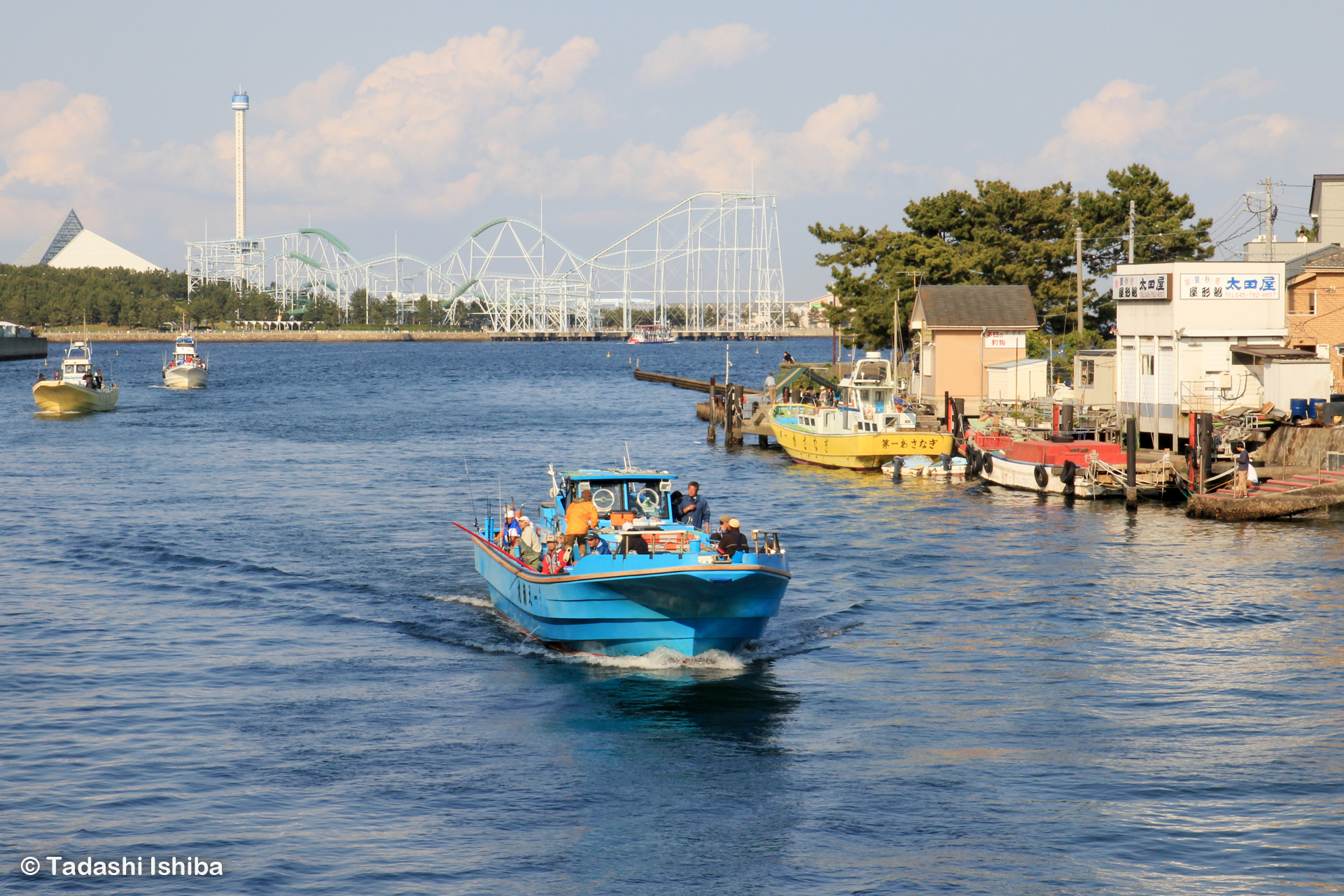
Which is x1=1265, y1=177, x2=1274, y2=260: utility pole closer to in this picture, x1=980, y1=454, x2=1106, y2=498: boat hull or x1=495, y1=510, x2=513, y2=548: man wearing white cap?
x1=980, y1=454, x2=1106, y2=498: boat hull

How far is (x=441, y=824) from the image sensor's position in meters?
15.4

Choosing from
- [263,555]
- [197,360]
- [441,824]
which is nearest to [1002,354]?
[263,555]

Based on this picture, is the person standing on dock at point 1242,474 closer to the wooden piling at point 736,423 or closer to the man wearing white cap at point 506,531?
the man wearing white cap at point 506,531

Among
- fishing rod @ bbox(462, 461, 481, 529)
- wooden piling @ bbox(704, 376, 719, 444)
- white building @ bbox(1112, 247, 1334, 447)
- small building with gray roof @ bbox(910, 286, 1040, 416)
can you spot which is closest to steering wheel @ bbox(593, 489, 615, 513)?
fishing rod @ bbox(462, 461, 481, 529)

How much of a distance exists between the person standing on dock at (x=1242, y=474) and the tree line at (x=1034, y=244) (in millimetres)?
38477

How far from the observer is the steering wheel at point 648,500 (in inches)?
955

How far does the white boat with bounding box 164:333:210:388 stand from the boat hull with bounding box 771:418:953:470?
72193 millimetres

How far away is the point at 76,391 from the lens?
7838cm

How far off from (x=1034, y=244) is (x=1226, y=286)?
3391cm

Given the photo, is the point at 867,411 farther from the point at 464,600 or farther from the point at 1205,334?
the point at 464,600

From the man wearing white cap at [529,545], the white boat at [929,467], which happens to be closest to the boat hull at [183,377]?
the white boat at [929,467]

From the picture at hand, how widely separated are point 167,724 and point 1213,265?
39638mm

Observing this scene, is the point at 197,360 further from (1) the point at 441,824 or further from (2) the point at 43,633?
(1) the point at 441,824

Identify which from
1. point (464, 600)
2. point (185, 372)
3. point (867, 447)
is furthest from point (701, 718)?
point (185, 372)
